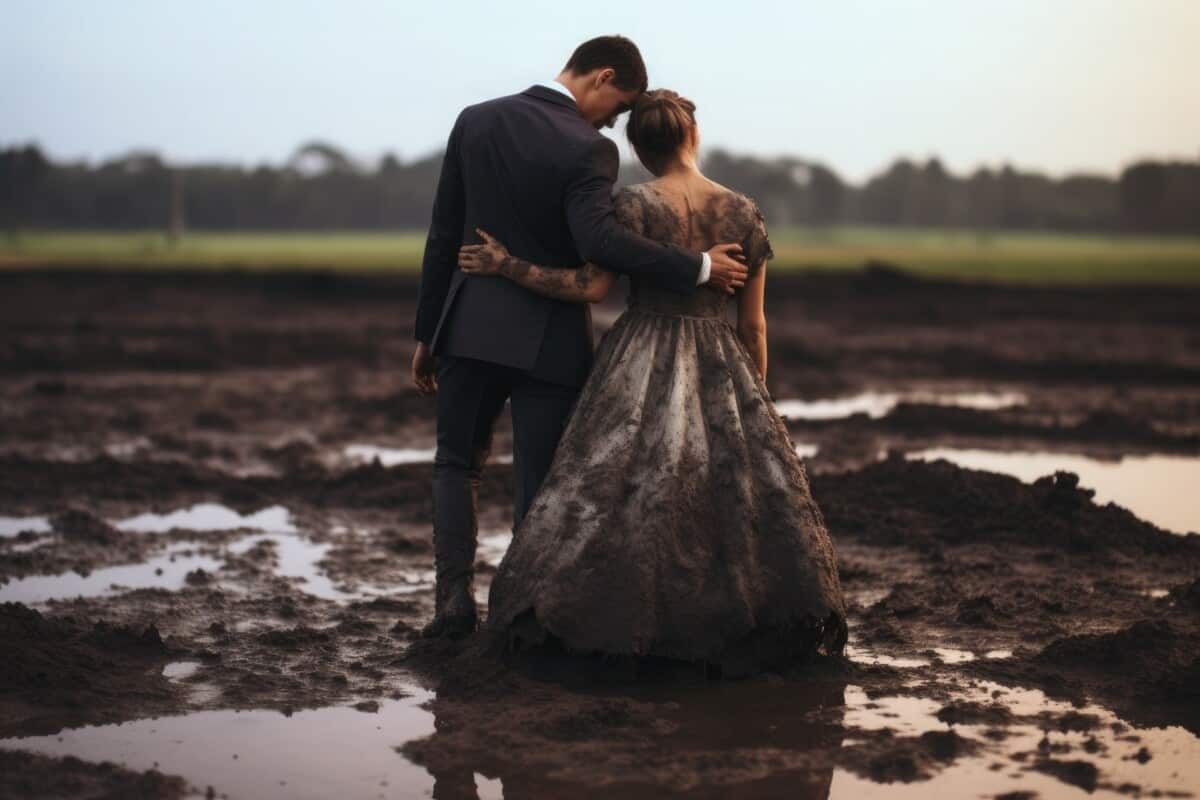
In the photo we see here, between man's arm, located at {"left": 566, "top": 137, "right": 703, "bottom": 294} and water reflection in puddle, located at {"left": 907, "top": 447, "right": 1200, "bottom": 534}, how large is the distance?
180 inches

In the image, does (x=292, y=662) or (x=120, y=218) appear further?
(x=120, y=218)

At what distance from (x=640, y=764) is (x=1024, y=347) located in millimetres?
19142

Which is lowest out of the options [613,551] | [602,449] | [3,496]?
[3,496]

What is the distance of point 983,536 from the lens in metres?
8.02

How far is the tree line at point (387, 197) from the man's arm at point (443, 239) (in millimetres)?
74434

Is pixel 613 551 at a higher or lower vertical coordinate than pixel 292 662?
higher

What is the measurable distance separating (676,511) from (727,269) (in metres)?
0.86

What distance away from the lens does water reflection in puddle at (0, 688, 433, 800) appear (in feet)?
13.4

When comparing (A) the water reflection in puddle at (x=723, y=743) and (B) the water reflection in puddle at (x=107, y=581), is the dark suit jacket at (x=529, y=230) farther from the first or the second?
(B) the water reflection in puddle at (x=107, y=581)

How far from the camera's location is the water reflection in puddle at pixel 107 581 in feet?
21.4

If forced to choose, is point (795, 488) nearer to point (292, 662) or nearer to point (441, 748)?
point (441, 748)

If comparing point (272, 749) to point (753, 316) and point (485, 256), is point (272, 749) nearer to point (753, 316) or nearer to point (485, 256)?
point (485, 256)

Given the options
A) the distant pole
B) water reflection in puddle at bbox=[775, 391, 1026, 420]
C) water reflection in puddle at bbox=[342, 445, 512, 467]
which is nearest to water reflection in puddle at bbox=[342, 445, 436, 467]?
water reflection in puddle at bbox=[342, 445, 512, 467]

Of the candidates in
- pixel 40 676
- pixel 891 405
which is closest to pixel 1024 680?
pixel 40 676
